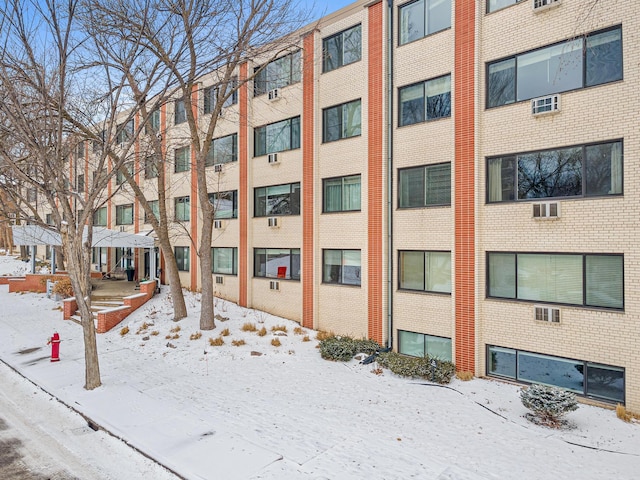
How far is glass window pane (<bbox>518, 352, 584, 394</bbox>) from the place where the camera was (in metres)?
10.5

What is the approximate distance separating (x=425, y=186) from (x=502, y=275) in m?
3.64

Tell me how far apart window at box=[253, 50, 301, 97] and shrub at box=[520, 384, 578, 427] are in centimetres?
1404

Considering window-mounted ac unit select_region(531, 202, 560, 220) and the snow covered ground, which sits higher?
window-mounted ac unit select_region(531, 202, 560, 220)

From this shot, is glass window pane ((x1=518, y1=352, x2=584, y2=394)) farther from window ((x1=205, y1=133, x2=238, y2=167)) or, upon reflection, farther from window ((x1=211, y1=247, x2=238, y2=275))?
window ((x1=205, y1=133, x2=238, y2=167))

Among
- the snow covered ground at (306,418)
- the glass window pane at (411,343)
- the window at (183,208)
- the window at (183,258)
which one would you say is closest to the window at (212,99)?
the window at (183,208)

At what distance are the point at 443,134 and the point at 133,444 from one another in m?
11.5

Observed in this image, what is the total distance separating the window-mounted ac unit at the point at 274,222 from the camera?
17.8 meters

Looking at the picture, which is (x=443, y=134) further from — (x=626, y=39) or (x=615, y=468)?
(x=615, y=468)

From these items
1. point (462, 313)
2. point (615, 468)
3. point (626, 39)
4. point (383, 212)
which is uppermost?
point (626, 39)

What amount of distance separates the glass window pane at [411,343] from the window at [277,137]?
8.71 m

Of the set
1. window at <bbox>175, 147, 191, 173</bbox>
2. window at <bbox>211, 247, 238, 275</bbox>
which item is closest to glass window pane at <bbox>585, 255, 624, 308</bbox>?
window at <bbox>211, 247, 238, 275</bbox>

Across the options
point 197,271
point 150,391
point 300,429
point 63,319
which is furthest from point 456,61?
point 63,319

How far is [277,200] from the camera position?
59.8 feet

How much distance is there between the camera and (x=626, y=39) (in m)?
9.84
